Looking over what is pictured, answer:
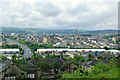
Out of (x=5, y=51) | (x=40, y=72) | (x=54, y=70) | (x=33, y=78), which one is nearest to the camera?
(x=33, y=78)

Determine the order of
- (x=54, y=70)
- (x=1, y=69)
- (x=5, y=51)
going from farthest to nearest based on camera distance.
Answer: (x=5, y=51) < (x=54, y=70) < (x=1, y=69)

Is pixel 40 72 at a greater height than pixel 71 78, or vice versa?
pixel 71 78

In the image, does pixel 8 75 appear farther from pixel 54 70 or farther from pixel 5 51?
pixel 5 51

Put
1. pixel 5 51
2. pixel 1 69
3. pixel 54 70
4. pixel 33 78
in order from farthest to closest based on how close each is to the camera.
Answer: pixel 5 51, pixel 54 70, pixel 33 78, pixel 1 69

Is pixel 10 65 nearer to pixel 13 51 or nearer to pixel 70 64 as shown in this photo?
pixel 70 64

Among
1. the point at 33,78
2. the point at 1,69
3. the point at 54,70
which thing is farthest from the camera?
the point at 54,70

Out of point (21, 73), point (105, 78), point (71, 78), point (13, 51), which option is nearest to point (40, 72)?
point (21, 73)

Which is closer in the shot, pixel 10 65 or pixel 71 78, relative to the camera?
pixel 71 78

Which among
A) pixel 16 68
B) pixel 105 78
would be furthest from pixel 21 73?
pixel 105 78

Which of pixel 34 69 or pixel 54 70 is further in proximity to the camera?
pixel 54 70
